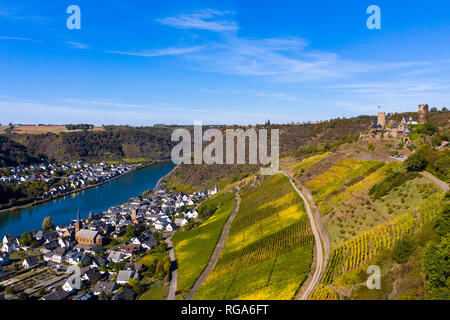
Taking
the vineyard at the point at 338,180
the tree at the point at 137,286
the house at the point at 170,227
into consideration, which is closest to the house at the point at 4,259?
the tree at the point at 137,286

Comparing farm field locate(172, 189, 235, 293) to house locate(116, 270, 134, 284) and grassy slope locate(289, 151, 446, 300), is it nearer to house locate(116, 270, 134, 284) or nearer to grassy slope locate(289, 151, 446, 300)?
house locate(116, 270, 134, 284)

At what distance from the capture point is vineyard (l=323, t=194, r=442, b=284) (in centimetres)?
1698

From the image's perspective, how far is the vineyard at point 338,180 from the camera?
28.7m

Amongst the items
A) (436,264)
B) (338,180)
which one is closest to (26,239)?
(338,180)

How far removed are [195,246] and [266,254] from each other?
10952 millimetres

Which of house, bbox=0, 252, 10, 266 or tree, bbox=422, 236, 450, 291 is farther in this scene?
house, bbox=0, 252, 10, 266

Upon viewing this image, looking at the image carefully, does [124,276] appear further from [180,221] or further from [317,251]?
[180,221]

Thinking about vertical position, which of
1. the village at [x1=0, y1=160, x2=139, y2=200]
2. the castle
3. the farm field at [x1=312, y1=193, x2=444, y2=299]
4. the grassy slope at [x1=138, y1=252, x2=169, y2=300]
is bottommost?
the grassy slope at [x1=138, y1=252, x2=169, y2=300]

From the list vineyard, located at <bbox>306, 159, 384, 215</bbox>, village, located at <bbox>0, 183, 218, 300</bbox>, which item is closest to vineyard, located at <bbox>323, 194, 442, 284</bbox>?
vineyard, located at <bbox>306, 159, 384, 215</bbox>

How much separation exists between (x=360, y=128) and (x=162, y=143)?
116917 millimetres

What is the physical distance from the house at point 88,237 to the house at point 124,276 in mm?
12807

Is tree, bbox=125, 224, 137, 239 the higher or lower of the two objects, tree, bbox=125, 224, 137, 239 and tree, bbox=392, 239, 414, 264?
the lower

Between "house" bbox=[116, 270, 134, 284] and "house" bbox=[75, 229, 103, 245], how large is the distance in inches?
504
